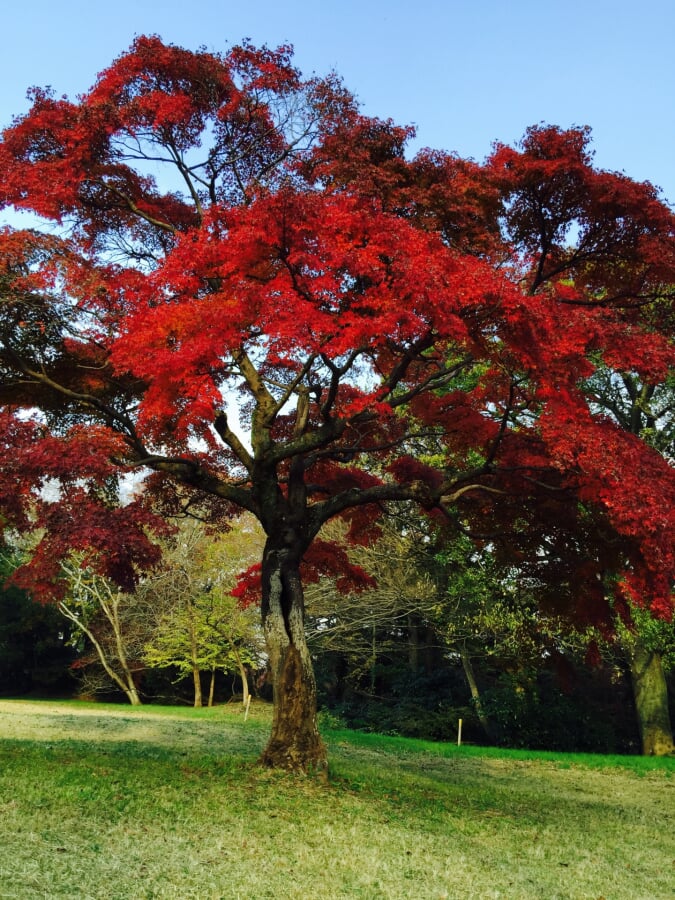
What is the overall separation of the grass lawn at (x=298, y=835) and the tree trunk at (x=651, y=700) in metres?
7.61

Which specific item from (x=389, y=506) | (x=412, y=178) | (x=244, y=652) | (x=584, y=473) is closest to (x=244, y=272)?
(x=412, y=178)

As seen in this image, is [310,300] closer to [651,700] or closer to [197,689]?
[651,700]

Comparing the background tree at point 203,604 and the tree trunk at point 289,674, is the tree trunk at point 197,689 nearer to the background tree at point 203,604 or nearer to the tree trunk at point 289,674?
the background tree at point 203,604

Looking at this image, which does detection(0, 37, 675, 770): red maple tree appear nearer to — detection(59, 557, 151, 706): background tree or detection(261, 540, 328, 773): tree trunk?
detection(261, 540, 328, 773): tree trunk

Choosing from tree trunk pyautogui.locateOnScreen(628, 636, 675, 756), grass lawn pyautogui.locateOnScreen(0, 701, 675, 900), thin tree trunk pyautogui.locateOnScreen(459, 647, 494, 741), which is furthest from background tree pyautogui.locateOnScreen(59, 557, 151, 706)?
tree trunk pyautogui.locateOnScreen(628, 636, 675, 756)

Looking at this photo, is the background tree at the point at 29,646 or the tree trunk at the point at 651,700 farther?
the background tree at the point at 29,646

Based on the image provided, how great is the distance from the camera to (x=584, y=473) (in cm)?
829

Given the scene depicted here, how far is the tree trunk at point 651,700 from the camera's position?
1853 cm

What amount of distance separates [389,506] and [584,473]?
12.9 metres

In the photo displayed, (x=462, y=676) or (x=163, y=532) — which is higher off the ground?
(x=163, y=532)

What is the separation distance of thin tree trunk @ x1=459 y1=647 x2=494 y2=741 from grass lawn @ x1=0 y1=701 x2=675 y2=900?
847 centimetres

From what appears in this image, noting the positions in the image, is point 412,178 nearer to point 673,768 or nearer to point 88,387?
point 88,387

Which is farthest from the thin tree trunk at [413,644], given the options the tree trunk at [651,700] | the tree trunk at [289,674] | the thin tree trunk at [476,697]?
the tree trunk at [289,674]

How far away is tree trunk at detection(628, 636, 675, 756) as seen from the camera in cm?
1853
